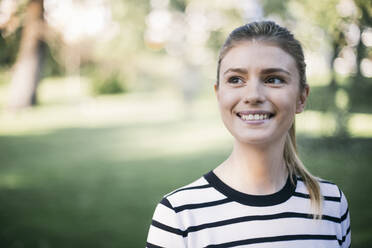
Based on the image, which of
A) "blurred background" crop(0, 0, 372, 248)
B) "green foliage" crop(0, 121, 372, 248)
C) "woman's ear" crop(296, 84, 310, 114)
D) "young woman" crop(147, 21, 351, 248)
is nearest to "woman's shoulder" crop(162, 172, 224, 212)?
"young woman" crop(147, 21, 351, 248)

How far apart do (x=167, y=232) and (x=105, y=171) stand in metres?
5.38

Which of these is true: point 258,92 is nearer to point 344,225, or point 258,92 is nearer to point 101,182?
point 344,225

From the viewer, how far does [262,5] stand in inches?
224

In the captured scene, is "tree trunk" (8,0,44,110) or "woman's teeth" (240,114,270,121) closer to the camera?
"woman's teeth" (240,114,270,121)

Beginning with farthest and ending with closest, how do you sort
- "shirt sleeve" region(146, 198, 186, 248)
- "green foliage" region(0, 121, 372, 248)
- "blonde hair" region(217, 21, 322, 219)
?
"green foliage" region(0, 121, 372, 248) → "blonde hair" region(217, 21, 322, 219) → "shirt sleeve" region(146, 198, 186, 248)

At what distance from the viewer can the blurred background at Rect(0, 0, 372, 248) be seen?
394 centimetres

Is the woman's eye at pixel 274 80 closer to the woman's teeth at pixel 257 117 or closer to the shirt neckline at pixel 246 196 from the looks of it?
the woman's teeth at pixel 257 117

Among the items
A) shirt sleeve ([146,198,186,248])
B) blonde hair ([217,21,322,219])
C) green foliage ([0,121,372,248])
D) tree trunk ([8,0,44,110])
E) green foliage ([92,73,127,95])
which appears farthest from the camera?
green foliage ([92,73,127,95])

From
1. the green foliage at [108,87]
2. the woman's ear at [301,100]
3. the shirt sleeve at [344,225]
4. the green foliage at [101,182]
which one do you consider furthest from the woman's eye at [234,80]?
the green foliage at [108,87]

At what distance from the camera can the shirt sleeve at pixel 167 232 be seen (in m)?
1.08

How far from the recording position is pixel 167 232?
3.55ft

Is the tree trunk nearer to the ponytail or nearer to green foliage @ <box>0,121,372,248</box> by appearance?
green foliage @ <box>0,121,372,248</box>

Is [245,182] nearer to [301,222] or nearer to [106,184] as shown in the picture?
[301,222]

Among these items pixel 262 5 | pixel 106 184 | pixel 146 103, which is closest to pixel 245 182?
pixel 106 184
